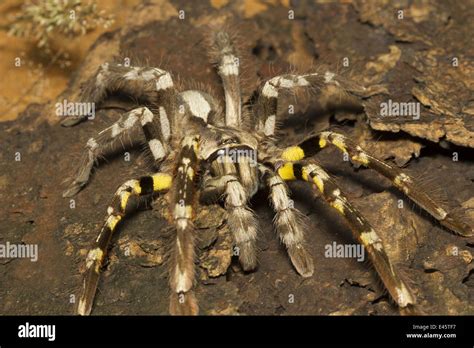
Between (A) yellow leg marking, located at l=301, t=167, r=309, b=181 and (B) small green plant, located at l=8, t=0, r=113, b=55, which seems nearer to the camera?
(A) yellow leg marking, located at l=301, t=167, r=309, b=181

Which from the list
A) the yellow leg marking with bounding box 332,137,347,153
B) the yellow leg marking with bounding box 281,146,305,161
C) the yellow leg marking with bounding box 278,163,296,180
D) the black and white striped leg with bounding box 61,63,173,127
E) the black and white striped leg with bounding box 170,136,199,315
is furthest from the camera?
the black and white striped leg with bounding box 61,63,173,127

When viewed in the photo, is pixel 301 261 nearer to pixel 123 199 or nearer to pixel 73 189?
pixel 123 199

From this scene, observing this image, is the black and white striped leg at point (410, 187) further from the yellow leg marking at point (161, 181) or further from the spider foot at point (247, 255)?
the yellow leg marking at point (161, 181)

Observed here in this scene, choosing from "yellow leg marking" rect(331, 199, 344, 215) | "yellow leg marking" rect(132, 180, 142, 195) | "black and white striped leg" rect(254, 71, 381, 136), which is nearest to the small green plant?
"black and white striped leg" rect(254, 71, 381, 136)

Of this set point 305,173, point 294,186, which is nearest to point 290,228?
point 305,173

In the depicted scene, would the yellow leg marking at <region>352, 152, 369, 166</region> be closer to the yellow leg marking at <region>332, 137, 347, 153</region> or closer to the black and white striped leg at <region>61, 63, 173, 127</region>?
the yellow leg marking at <region>332, 137, 347, 153</region>

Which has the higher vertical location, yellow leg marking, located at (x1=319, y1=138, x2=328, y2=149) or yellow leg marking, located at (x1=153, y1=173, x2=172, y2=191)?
yellow leg marking, located at (x1=319, y1=138, x2=328, y2=149)

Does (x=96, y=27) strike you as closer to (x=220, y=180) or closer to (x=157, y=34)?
(x=157, y=34)
